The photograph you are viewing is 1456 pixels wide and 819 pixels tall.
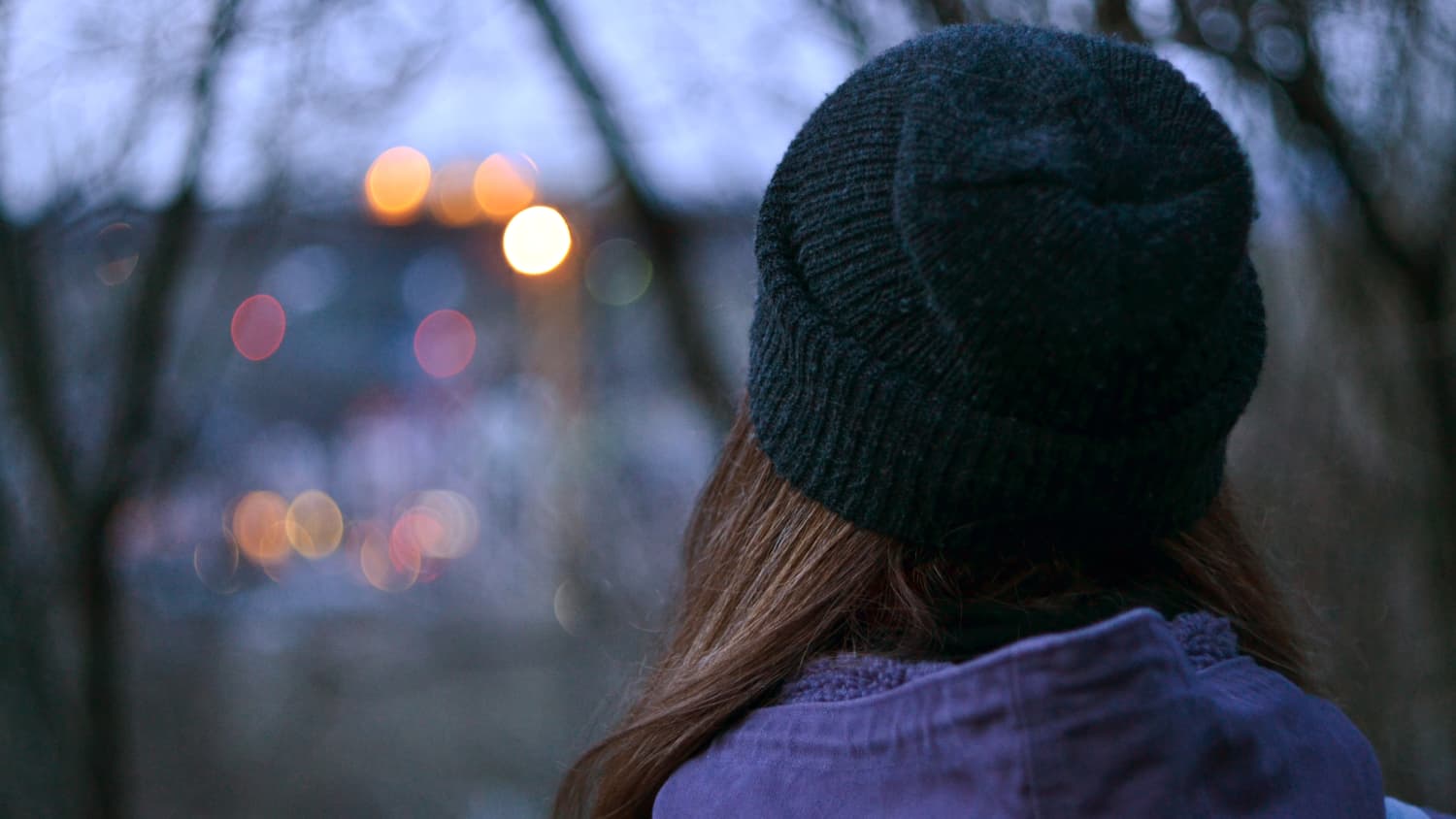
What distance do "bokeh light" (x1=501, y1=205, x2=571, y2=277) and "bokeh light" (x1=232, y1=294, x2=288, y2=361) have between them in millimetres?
1025

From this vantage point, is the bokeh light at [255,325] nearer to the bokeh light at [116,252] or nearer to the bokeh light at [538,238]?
the bokeh light at [116,252]

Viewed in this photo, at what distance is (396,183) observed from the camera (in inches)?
152

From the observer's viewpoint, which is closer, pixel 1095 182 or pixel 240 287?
pixel 1095 182

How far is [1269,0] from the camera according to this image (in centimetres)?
267

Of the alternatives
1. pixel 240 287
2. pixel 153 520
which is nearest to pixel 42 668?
pixel 153 520

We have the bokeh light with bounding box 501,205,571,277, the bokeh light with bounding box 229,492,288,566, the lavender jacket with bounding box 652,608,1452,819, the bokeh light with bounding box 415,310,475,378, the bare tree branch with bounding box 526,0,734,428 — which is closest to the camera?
the lavender jacket with bounding box 652,608,1452,819

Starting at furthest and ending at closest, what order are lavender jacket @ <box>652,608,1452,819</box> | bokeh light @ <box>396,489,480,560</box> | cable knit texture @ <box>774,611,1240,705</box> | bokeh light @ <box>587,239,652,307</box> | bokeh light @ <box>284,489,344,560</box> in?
bokeh light @ <box>284,489,344,560</box> → bokeh light @ <box>396,489,480,560</box> → bokeh light @ <box>587,239,652,307</box> → cable knit texture @ <box>774,611,1240,705</box> → lavender jacket @ <box>652,608,1452,819</box>

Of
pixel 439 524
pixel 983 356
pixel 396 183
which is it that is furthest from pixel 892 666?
pixel 439 524

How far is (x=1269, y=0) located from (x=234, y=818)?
6.32 meters

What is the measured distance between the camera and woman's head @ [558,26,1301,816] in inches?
33.9

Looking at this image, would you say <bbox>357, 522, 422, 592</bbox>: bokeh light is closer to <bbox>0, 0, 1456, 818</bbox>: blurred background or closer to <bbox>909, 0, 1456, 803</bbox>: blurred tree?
<bbox>0, 0, 1456, 818</bbox>: blurred background

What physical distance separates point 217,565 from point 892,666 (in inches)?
234

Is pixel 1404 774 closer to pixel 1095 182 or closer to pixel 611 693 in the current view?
pixel 611 693

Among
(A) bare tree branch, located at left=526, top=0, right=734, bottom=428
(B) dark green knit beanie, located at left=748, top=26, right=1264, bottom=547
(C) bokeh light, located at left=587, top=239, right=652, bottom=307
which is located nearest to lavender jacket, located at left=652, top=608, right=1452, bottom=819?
(B) dark green knit beanie, located at left=748, top=26, right=1264, bottom=547
